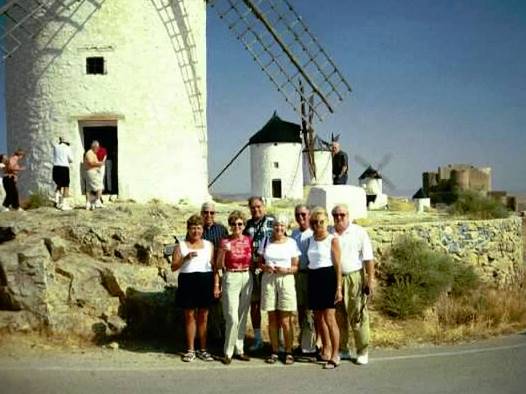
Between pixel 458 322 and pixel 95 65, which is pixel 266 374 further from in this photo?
pixel 95 65

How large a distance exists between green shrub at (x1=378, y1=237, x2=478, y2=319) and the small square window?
6932 mm

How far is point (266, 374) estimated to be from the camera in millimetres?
6008

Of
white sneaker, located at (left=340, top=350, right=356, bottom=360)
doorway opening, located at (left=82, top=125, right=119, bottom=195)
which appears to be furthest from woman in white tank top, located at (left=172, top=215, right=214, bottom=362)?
doorway opening, located at (left=82, top=125, right=119, bottom=195)

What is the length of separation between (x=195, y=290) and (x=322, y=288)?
1.42 m

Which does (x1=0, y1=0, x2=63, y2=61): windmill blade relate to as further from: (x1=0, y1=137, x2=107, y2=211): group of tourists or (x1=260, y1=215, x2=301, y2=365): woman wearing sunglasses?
(x1=260, y1=215, x2=301, y2=365): woman wearing sunglasses

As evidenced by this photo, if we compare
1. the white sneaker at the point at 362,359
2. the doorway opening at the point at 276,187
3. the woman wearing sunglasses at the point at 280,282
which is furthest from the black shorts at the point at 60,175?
the doorway opening at the point at 276,187

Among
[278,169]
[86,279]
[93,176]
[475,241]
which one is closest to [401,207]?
[278,169]

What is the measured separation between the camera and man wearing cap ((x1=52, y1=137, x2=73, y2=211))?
11.1 m

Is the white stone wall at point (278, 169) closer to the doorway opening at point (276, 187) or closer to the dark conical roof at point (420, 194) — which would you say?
the doorway opening at point (276, 187)

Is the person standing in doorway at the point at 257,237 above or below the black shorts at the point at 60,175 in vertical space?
below

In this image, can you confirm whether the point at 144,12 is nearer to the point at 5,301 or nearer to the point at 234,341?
the point at 5,301

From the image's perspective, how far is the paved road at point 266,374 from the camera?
5.53m

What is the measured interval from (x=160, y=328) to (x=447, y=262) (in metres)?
5.54

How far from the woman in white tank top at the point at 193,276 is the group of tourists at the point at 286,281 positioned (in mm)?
11
